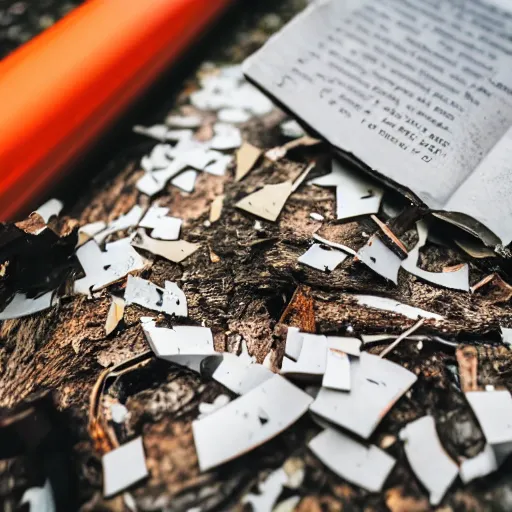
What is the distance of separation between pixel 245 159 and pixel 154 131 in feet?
0.76

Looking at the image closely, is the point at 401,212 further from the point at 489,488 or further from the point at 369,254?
the point at 489,488

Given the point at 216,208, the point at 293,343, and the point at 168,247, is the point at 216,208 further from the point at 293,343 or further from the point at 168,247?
the point at 293,343

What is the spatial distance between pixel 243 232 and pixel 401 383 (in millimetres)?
358

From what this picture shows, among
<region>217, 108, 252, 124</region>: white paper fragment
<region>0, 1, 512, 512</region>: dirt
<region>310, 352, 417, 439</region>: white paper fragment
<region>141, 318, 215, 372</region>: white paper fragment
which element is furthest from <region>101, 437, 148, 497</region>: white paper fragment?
<region>217, 108, 252, 124</region>: white paper fragment

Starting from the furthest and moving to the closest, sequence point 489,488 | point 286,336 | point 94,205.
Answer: point 94,205 → point 286,336 → point 489,488

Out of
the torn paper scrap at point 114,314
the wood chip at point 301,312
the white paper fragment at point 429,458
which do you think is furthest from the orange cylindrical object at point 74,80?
the white paper fragment at point 429,458

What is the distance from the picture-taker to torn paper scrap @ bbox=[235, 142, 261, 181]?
0.96m

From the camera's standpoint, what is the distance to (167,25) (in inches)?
39.1

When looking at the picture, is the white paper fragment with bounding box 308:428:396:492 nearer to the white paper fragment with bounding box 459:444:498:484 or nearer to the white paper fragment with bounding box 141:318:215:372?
the white paper fragment with bounding box 459:444:498:484

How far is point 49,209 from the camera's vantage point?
915 mm

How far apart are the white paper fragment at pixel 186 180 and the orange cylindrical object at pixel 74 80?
17 cm

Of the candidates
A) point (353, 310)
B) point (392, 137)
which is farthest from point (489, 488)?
point (392, 137)

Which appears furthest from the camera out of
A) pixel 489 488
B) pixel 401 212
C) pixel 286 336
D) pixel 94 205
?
pixel 94 205

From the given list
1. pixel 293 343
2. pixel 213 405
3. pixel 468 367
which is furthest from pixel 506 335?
pixel 213 405
